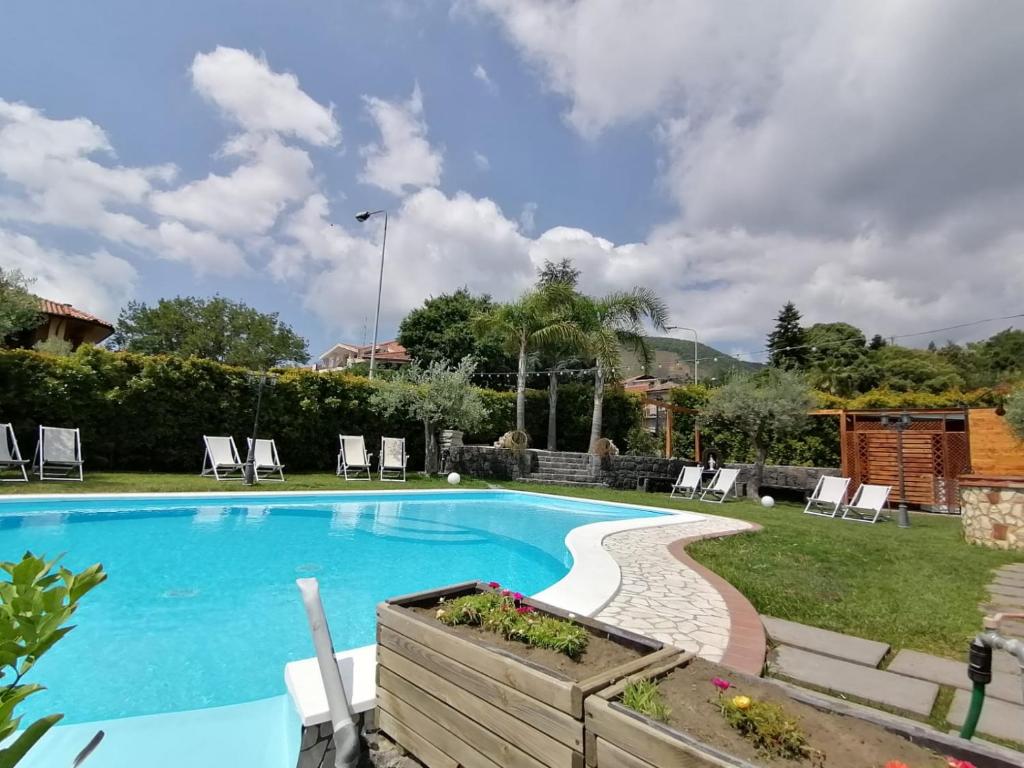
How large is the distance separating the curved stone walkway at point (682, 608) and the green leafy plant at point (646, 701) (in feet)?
3.35

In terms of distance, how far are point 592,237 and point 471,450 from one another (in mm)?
10909

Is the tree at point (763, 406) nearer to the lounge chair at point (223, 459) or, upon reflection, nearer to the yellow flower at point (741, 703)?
the lounge chair at point (223, 459)

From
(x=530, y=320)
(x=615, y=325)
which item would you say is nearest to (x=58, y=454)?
(x=530, y=320)

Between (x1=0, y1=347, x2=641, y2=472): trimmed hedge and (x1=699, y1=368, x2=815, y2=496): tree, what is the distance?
8962 millimetres

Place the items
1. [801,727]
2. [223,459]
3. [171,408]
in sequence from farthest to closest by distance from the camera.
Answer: [171,408], [223,459], [801,727]

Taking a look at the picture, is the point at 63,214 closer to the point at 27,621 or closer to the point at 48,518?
the point at 48,518

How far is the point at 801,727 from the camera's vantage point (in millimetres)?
1456

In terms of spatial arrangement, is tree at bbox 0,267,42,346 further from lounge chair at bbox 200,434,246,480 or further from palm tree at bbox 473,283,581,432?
palm tree at bbox 473,283,581,432

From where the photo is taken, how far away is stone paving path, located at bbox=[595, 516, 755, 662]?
357 cm

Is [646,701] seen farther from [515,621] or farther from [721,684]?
[515,621]

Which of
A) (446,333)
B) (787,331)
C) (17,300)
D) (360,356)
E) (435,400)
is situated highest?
(787,331)

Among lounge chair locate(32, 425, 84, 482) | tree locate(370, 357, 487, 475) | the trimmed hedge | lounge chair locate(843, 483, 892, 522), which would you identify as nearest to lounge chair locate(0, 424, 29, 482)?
lounge chair locate(32, 425, 84, 482)

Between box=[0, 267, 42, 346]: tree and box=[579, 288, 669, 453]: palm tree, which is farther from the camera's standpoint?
box=[579, 288, 669, 453]: palm tree

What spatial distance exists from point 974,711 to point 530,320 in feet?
53.2
